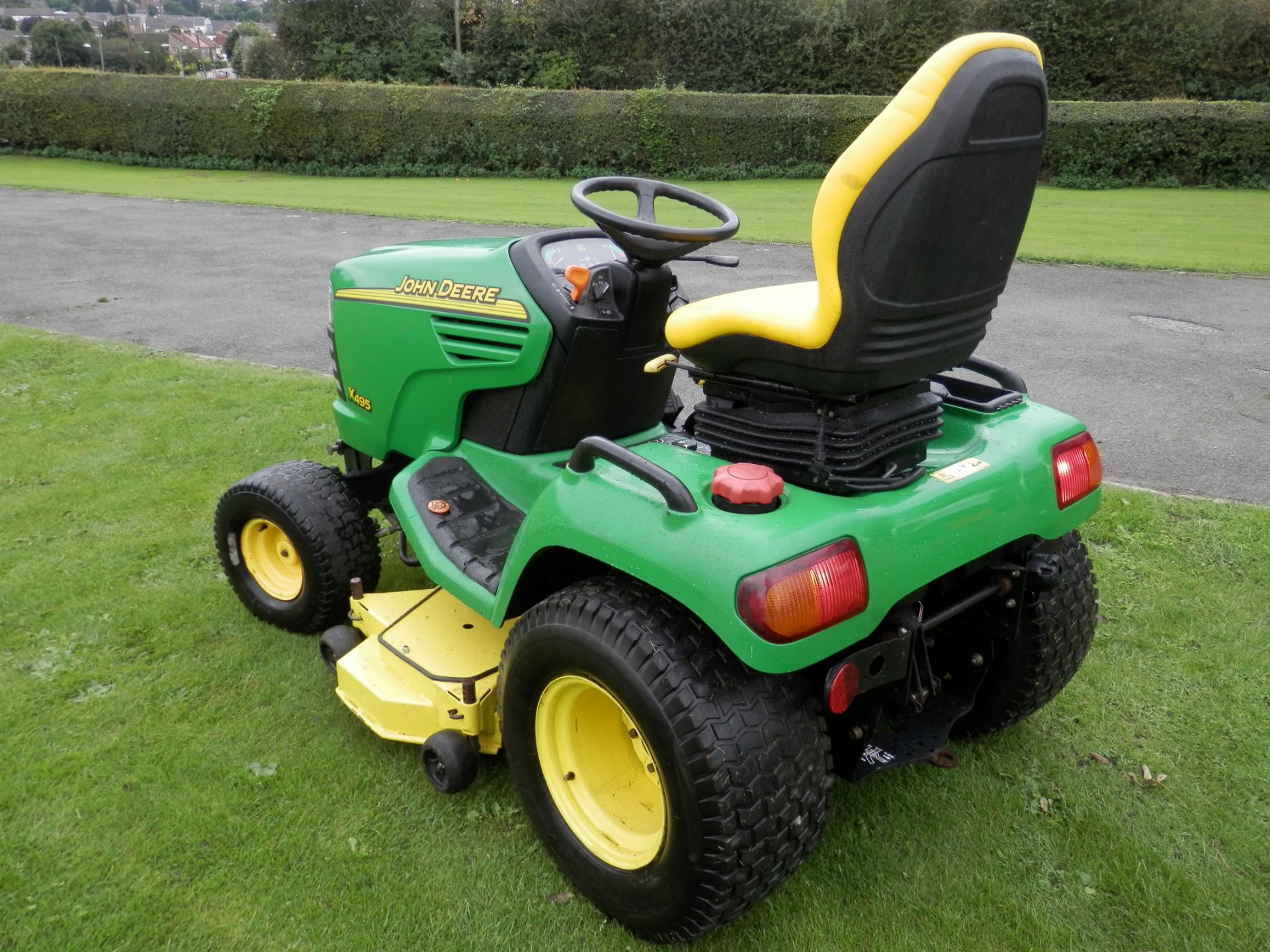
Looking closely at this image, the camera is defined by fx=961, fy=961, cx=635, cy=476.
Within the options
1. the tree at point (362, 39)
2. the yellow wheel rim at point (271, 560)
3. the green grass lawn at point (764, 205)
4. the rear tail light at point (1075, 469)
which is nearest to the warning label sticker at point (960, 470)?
the rear tail light at point (1075, 469)

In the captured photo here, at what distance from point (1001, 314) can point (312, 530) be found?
651cm

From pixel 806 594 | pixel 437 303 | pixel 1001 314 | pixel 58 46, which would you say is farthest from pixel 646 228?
pixel 58 46

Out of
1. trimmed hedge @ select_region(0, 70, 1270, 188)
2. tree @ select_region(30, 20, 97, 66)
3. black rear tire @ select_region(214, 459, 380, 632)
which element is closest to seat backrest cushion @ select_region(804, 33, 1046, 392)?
black rear tire @ select_region(214, 459, 380, 632)

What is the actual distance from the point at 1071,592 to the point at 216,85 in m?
21.5

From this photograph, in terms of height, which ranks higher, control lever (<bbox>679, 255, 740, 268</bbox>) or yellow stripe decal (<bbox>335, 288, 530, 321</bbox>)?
control lever (<bbox>679, 255, 740, 268</bbox>)

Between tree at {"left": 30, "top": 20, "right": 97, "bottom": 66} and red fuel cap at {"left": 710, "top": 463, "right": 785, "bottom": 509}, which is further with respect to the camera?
tree at {"left": 30, "top": 20, "right": 97, "bottom": 66}

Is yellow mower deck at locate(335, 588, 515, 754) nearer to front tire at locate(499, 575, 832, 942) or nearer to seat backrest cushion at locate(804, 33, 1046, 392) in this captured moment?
front tire at locate(499, 575, 832, 942)

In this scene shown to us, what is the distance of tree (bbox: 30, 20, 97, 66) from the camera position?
55781 mm

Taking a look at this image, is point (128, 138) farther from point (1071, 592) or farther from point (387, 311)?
point (1071, 592)

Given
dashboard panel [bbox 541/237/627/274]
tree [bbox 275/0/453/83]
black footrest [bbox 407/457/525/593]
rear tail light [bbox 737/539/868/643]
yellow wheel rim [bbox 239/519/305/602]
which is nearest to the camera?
rear tail light [bbox 737/539/868/643]

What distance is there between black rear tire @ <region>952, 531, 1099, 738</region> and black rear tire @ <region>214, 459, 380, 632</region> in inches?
78.4

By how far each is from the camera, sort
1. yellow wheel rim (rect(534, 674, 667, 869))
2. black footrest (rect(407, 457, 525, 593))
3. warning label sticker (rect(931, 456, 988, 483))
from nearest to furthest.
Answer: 1. warning label sticker (rect(931, 456, 988, 483))
2. yellow wheel rim (rect(534, 674, 667, 869))
3. black footrest (rect(407, 457, 525, 593))

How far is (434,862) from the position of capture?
93.7 inches

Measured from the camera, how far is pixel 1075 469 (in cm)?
232
